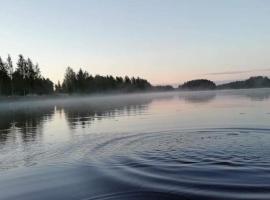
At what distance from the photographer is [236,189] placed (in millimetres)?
7781

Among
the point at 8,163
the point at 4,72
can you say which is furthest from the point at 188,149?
the point at 4,72

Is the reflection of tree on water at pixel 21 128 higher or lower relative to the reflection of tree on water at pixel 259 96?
lower

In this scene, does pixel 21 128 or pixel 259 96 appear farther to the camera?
pixel 259 96

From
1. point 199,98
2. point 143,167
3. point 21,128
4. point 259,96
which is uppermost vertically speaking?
point 259,96

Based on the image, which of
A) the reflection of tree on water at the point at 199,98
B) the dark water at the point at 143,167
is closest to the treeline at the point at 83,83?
the reflection of tree on water at the point at 199,98

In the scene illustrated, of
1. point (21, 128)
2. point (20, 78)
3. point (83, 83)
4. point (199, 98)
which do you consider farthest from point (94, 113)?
point (83, 83)

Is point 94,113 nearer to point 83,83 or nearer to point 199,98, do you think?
point 199,98

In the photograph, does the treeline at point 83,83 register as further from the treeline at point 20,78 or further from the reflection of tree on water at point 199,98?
the reflection of tree on water at point 199,98

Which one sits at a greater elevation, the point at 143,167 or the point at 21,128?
the point at 143,167

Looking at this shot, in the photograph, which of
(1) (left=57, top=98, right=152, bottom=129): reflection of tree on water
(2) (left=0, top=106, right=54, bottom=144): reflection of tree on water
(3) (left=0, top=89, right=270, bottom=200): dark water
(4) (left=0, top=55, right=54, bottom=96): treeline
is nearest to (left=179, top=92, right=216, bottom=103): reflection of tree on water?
(1) (left=57, top=98, right=152, bottom=129): reflection of tree on water

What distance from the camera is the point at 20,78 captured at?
431ft

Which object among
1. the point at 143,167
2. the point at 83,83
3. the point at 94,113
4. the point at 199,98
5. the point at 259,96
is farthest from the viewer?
the point at 83,83

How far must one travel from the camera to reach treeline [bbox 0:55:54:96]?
416 feet

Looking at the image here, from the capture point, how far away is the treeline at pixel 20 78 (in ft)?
416
